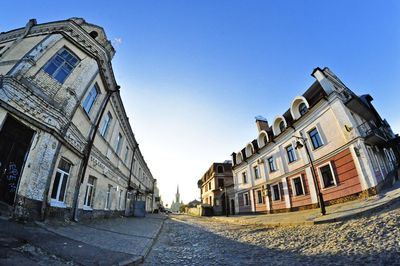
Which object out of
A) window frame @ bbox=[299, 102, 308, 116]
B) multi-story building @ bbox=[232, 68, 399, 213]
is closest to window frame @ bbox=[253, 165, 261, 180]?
multi-story building @ bbox=[232, 68, 399, 213]

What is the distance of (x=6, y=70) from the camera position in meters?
6.83

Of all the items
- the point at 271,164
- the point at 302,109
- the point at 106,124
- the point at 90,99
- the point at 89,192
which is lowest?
the point at 89,192

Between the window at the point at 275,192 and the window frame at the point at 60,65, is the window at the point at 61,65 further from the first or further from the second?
the window at the point at 275,192

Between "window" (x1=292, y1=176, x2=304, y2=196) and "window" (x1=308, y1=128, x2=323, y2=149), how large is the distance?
3109 millimetres

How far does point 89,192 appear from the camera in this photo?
33.4 feet

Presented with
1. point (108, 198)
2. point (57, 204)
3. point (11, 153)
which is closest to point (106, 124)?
point (108, 198)

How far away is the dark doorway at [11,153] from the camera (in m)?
6.09

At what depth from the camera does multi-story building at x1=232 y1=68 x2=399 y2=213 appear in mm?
11734

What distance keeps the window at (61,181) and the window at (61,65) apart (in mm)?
3586

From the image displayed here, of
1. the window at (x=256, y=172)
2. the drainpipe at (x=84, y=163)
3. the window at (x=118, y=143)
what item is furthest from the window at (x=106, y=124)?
the window at (x=256, y=172)

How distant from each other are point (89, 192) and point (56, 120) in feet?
16.0

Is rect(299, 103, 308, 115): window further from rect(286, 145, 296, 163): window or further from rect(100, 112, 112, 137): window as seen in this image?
rect(100, 112, 112, 137): window

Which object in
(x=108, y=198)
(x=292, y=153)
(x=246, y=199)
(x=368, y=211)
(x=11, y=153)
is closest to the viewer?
(x=11, y=153)

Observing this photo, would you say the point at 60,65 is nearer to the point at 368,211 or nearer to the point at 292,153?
the point at 368,211
